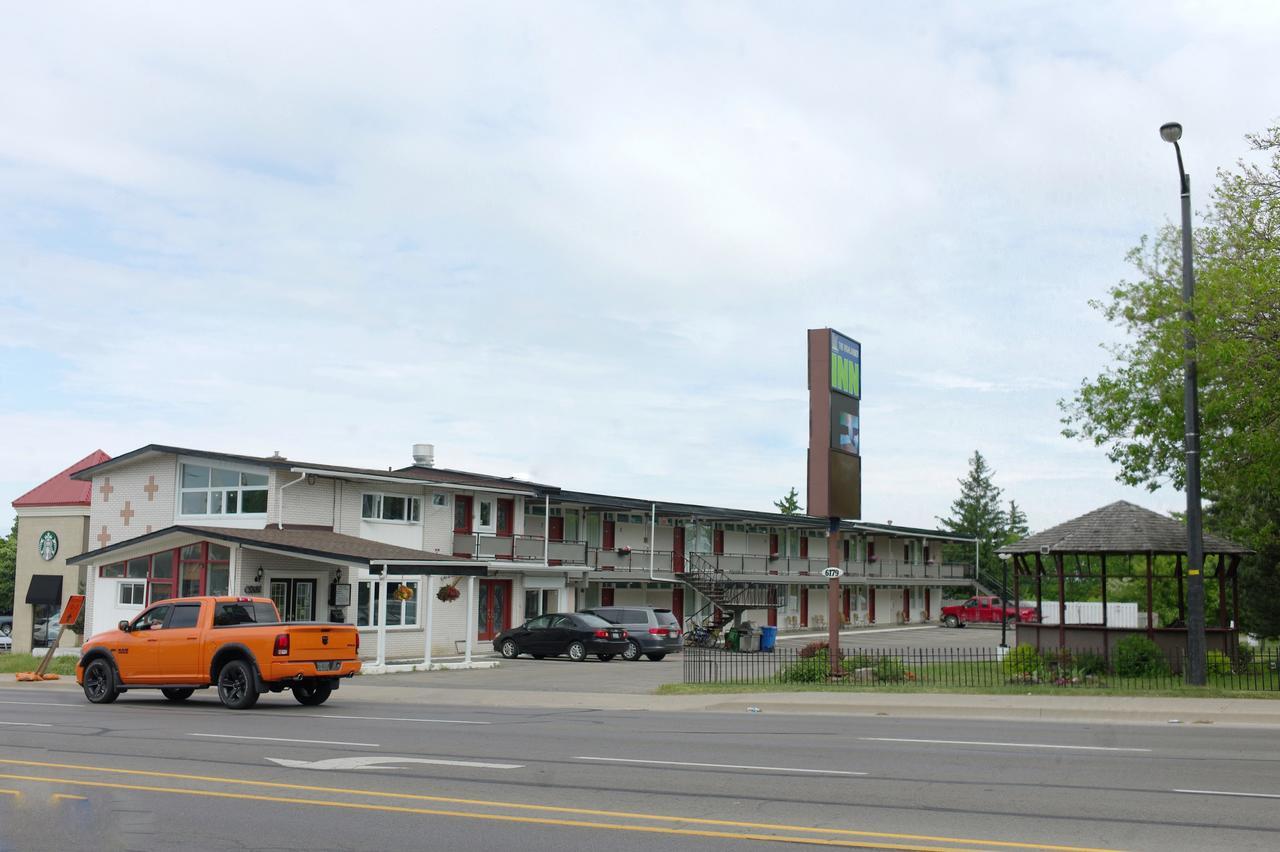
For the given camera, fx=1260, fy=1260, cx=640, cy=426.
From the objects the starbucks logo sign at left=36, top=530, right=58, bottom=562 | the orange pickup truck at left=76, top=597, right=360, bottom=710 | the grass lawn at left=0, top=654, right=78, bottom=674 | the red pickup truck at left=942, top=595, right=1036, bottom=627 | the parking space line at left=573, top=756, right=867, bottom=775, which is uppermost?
the starbucks logo sign at left=36, top=530, right=58, bottom=562

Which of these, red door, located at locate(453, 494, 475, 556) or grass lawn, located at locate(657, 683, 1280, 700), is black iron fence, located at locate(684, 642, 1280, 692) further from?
red door, located at locate(453, 494, 475, 556)

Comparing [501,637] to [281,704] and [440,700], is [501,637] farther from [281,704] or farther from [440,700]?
[281,704]

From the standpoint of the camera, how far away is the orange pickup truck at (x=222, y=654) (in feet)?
66.9

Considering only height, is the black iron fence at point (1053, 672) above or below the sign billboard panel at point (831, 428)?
below

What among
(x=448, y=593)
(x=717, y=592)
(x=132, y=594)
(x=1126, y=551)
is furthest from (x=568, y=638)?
(x=1126, y=551)

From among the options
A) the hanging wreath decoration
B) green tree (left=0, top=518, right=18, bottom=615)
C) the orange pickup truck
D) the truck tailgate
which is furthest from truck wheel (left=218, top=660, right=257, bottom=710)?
green tree (left=0, top=518, right=18, bottom=615)

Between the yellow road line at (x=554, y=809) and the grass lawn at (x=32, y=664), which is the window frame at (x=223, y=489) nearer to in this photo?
the grass lawn at (x=32, y=664)

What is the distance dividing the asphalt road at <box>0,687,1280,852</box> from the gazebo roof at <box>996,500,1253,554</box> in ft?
37.6

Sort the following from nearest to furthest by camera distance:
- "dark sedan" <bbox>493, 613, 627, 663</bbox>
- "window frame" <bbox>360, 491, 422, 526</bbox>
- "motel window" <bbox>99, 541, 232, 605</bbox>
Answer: "motel window" <bbox>99, 541, 232, 605</bbox>, "dark sedan" <bbox>493, 613, 627, 663</bbox>, "window frame" <bbox>360, 491, 422, 526</bbox>

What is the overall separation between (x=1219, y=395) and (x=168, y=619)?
63.6ft

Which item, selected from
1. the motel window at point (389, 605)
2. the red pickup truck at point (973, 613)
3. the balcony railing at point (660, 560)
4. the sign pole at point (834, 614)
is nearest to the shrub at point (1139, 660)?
the sign pole at point (834, 614)

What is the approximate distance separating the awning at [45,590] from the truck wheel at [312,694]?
2941 cm

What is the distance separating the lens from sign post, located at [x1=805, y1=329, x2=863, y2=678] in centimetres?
2594

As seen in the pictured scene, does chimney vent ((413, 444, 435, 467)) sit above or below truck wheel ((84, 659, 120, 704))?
above
